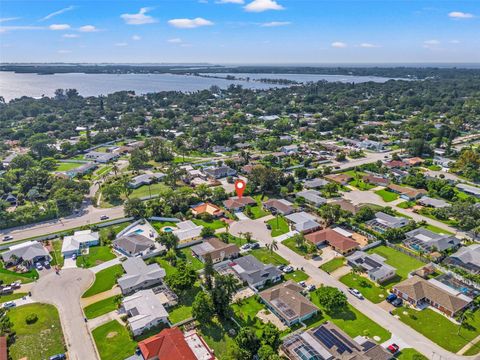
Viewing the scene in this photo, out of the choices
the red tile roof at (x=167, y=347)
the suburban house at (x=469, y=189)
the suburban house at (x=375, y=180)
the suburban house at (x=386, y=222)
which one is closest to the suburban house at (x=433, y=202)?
the suburban house at (x=375, y=180)

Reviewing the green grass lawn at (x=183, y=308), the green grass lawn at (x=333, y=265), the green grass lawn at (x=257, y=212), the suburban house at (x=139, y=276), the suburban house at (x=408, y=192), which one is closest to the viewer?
the green grass lawn at (x=183, y=308)

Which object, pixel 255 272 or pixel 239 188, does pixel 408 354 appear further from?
pixel 239 188

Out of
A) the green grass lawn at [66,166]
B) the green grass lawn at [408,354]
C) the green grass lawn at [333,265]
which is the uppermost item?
the green grass lawn at [66,166]

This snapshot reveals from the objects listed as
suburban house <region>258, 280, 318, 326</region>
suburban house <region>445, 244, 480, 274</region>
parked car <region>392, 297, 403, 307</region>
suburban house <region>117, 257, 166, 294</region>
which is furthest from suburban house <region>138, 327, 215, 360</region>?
suburban house <region>445, 244, 480, 274</region>

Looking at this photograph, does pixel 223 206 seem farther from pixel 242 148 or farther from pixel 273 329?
pixel 242 148

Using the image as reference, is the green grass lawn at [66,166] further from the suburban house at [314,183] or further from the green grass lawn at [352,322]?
the green grass lawn at [352,322]

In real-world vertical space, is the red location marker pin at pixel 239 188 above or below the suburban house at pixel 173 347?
above
